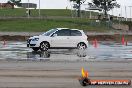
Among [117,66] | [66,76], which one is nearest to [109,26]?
[117,66]

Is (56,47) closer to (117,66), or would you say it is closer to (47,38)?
(47,38)

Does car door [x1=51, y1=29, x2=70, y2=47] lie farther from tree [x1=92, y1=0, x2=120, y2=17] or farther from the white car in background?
tree [x1=92, y1=0, x2=120, y2=17]

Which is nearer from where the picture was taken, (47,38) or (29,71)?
(29,71)

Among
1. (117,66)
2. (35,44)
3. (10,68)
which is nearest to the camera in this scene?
(10,68)

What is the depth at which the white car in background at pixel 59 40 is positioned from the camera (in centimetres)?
3112

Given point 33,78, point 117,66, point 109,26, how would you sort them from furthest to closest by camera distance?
point 109,26 < point 117,66 < point 33,78

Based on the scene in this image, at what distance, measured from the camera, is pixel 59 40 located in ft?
104

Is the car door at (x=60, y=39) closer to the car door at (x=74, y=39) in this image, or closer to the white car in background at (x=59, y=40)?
the white car in background at (x=59, y=40)

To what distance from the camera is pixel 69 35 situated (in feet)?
106

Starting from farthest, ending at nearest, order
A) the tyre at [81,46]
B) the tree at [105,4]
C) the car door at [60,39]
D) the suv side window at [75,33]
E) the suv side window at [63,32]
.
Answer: the tree at [105,4] < the suv side window at [75,33] < the suv side window at [63,32] < the tyre at [81,46] < the car door at [60,39]

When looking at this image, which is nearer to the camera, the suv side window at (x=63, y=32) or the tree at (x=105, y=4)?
the suv side window at (x=63, y=32)

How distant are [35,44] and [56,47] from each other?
1634mm

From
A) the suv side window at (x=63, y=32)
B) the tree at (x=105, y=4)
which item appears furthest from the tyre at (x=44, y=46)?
the tree at (x=105, y=4)

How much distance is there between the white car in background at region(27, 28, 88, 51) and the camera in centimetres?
3112
